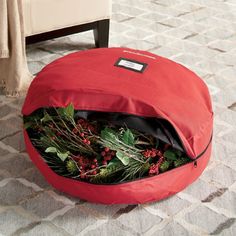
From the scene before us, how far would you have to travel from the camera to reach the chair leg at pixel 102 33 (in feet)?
8.37

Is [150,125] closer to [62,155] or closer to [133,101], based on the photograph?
[133,101]

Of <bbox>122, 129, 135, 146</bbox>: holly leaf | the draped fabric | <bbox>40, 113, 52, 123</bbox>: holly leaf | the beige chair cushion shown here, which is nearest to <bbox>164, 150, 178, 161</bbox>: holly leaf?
<bbox>122, 129, 135, 146</bbox>: holly leaf

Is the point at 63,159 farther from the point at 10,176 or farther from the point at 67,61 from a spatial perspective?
the point at 67,61

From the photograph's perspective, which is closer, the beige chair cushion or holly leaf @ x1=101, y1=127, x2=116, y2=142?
holly leaf @ x1=101, y1=127, x2=116, y2=142

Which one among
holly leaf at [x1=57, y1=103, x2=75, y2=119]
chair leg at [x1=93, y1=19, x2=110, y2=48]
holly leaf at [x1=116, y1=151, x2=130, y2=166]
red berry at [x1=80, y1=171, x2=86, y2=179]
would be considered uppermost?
holly leaf at [x1=57, y1=103, x2=75, y2=119]

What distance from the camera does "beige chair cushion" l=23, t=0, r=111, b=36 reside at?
2262mm

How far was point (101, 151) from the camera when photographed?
5.28ft

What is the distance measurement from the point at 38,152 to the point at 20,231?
0.26 meters

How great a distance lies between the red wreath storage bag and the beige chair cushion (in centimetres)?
50

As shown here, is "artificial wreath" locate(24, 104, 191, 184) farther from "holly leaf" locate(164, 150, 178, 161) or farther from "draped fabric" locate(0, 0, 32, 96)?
"draped fabric" locate(0, 0, 32, 96)

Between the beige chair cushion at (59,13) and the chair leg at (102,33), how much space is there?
46 millimetres

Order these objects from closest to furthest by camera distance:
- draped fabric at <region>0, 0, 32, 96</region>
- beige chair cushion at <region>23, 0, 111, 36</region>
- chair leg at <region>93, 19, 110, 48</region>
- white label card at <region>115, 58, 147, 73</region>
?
white label card at <region>115, 58, 147, 73</region>
draped fabric at <region>0, 0, 32, 96</region>
beige chair cushion at <region>23, 0, 111, 36</region>
chair leg at <region>93, 19, 110, 48</region>

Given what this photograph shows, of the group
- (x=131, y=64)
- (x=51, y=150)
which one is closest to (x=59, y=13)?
(x=131, y=64)

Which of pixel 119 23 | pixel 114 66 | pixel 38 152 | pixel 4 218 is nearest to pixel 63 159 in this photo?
pixel 38 152
